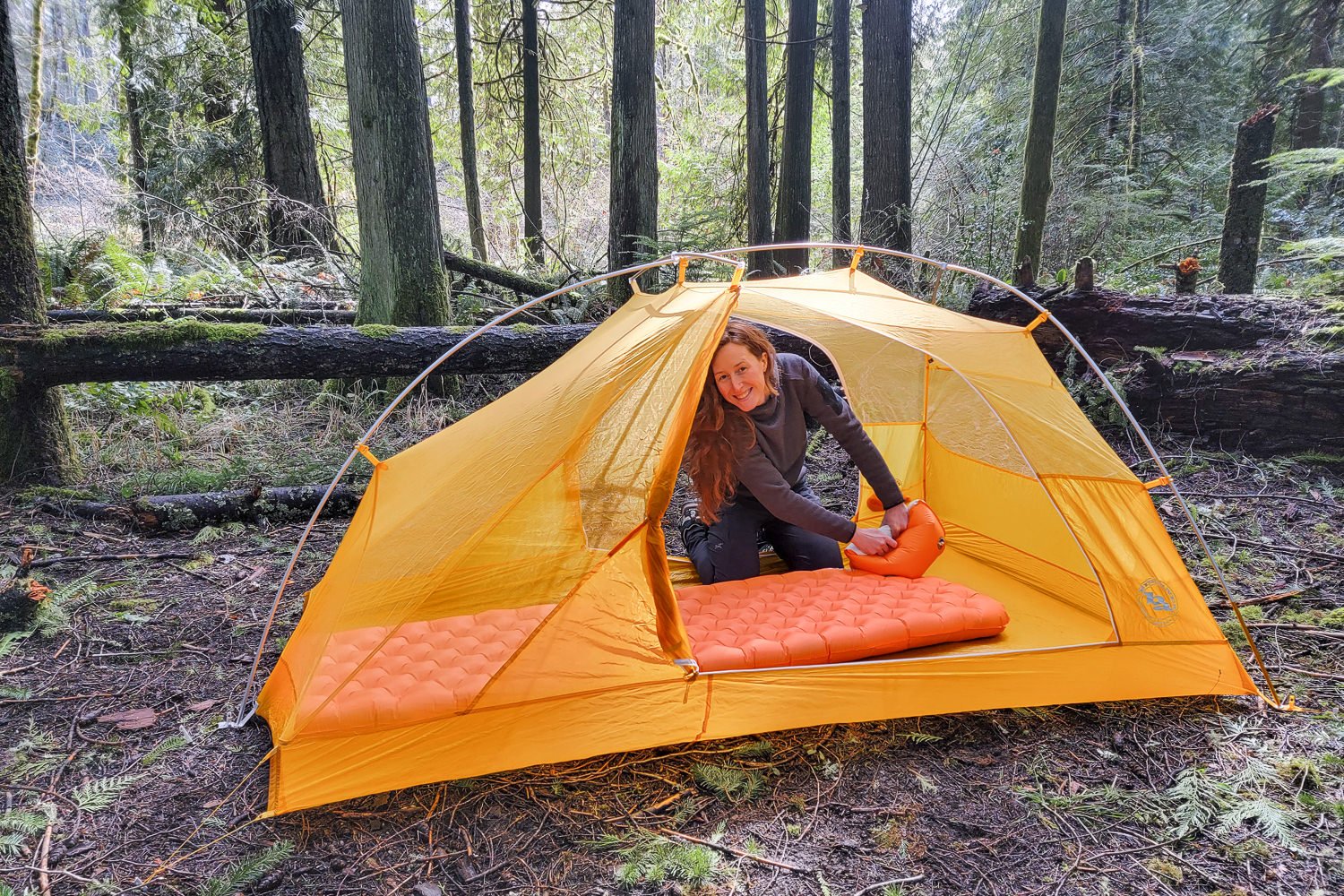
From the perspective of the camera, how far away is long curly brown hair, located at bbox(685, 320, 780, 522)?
286cm

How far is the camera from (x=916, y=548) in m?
2.96

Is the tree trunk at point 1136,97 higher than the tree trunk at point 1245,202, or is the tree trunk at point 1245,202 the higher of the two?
the tree trunk at point 1136,97

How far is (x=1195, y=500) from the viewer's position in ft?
12.6

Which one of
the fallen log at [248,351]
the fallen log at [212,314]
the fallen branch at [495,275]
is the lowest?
the fallen log at [248,351]

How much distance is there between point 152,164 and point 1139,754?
400 inches

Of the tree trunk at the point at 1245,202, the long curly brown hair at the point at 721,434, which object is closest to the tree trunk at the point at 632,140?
the long curly brown hair at the point at 721,434

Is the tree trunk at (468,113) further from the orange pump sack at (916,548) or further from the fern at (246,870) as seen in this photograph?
the fern at (246,870)

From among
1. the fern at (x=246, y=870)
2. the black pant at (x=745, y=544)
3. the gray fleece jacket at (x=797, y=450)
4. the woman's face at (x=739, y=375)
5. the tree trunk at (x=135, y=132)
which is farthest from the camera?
the tree trunk at (x=135, y=132)

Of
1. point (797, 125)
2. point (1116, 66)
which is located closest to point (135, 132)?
point (797, 125)

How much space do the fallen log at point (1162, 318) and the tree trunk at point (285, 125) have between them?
6.37 meters

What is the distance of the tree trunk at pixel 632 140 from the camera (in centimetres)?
646

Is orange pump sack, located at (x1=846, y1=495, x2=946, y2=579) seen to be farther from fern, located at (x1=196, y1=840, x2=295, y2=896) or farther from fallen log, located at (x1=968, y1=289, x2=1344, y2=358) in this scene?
fallen log, located at (x1=968, y1=289, x2=1344, y2=358)

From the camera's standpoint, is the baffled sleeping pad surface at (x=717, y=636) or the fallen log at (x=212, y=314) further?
the fallen log at (x=212, y=314)

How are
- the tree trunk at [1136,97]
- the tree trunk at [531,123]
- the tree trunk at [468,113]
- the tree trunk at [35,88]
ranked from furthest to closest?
the tree trunk at [35,88] → the tree trunk at [531,123] → the tree trunk at [1136,97] → the tree trunk at [468,113]
